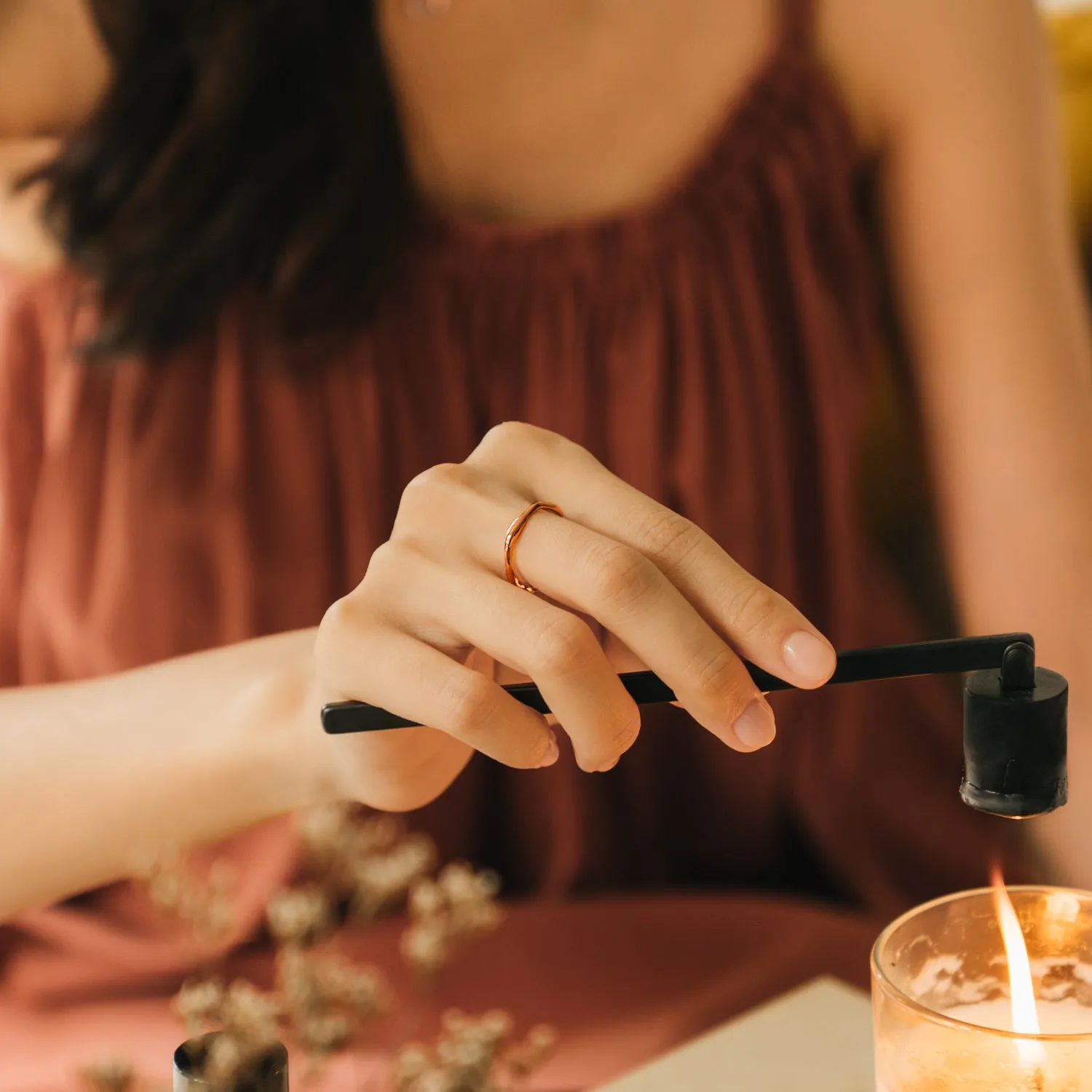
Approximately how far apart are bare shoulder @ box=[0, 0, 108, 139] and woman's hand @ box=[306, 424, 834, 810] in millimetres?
302

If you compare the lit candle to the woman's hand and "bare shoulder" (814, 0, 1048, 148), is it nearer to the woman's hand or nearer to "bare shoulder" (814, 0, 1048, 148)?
the woman's hand

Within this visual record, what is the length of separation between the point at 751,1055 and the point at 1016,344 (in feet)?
1.08

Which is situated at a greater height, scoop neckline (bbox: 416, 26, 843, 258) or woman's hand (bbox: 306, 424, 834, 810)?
scoop neckline (bbox: 416, 26, 843, 258)

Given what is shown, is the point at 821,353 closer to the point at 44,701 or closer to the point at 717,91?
the point at 717,91

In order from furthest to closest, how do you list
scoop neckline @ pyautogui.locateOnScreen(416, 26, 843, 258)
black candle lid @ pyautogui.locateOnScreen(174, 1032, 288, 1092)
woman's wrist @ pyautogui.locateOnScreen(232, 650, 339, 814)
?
1. scoop neckline @ pyautogui.locateOnScreen(416, 26, 843, 258)
2. woman's wrist @ pyautogui.locateOnScreen(232, 650, 339, 814)
3. black candle lid @ pyautogui.locateOnScreen(174, 1032, 288, 1092)

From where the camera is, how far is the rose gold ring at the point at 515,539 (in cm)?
29

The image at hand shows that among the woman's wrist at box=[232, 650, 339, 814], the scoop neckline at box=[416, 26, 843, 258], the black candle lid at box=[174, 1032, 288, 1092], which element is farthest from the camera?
the scoop neckline at box=[416, 26, 843, 258]

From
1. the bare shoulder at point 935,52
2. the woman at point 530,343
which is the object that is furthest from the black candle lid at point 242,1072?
the bare shoulder at point 935,52

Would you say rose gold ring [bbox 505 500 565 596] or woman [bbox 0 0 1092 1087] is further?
woman [bbox 0 0 1092 1087]

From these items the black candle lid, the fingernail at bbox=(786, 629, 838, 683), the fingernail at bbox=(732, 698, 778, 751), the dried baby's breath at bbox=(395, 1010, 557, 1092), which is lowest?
the dried baby's breath at bbox=(395, 1010, 557, 1092)

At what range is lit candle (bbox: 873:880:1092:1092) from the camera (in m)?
0.23

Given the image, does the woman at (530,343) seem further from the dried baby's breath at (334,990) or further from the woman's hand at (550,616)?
the woman's hand at (550,616)

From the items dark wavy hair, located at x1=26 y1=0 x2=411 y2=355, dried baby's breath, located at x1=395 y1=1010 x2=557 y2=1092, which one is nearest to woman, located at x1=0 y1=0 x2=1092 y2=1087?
dark wavy hair, located at x1=26 y1=0 x2=411 y2=355

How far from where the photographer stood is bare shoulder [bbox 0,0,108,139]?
19.6 inches
